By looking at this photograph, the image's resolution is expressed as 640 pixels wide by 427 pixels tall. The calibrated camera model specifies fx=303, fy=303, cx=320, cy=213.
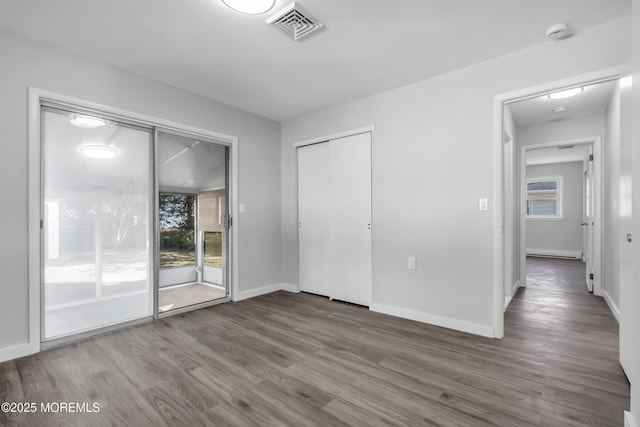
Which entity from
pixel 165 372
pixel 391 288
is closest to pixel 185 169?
pixel 165 372

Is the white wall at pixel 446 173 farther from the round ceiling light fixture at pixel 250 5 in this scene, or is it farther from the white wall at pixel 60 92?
the round ceiling light fixture at pixel 250 5

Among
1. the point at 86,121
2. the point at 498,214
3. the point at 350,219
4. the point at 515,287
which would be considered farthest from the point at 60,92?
the point at 515,287

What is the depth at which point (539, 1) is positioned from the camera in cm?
205

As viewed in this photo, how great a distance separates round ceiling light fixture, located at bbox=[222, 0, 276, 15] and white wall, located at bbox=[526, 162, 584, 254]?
8.88m

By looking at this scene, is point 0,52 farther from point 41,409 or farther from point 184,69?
point 41,409

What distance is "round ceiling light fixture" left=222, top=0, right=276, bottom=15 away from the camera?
201 centimetres

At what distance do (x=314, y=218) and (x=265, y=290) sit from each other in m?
1.27

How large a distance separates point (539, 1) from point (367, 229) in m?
2.52

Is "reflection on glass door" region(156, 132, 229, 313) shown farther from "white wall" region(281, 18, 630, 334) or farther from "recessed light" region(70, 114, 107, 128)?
"white wall" region(281, 18, 630, 334)

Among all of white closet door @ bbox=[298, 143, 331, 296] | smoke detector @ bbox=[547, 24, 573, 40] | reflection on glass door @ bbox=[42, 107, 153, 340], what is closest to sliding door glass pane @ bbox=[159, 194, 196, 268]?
reflection on glass door @ bbox=[42, 107, 153, 340]

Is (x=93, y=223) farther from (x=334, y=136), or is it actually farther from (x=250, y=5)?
(x=334, y=136)

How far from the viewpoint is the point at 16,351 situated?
2.37 m

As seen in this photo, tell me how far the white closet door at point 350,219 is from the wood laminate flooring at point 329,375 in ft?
2.19

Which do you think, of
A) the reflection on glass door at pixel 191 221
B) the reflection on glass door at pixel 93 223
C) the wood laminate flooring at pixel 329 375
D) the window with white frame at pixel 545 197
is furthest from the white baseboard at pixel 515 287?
the reflection on glass door at pixel 93 223
